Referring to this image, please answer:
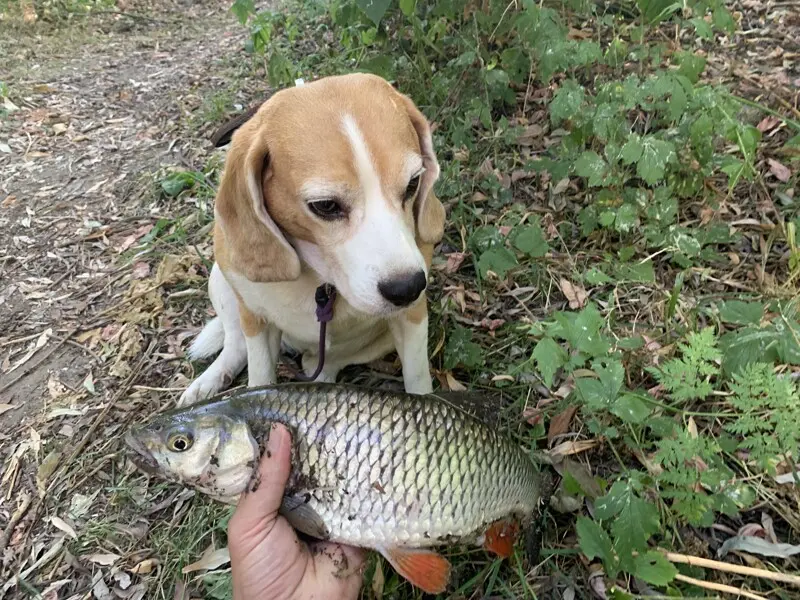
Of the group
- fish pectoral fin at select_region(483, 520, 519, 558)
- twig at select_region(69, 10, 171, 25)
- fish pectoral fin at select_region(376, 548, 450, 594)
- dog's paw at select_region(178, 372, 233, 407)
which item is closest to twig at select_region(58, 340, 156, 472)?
dog's paw at select_region(178, 372, 233, 407)

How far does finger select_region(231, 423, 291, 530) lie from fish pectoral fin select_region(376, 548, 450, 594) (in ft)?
1.19

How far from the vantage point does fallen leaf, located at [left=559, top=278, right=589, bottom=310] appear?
2.80m

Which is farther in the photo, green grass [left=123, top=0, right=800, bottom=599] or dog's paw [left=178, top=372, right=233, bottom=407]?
dog's paw [left=178, top=372, right=233, bottom=407]

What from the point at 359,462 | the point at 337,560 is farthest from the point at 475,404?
the point at 337,560

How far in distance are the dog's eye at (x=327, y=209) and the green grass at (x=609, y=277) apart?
80 centimetres

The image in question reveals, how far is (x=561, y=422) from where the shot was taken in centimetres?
232

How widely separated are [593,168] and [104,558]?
271 centimetres

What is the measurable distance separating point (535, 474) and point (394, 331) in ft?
2.73

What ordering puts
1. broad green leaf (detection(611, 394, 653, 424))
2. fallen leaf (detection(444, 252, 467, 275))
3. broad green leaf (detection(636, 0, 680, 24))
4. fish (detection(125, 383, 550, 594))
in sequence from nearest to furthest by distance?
fish (detection(125, 383, 550, 594)), broad green leaf (detection(611, 394, 653, 424)), broad green leaf (detection(636, 0, 680, 24)), fallen leaf (detection(444, 252, 467, 275))

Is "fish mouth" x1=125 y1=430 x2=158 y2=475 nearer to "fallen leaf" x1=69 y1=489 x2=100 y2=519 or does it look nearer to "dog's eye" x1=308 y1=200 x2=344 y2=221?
"dog's eye" x1=308 y1=200 x2=344 y2=221

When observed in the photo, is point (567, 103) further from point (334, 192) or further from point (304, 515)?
point (304, 515)

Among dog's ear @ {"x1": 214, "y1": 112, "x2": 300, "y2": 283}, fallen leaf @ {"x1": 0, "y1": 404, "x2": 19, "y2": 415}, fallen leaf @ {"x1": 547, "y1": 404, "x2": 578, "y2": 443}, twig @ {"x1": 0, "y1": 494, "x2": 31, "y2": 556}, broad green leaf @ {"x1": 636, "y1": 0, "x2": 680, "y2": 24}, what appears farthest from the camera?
fallen leaf @ {"x1": 0, "y1": 404, "x2": 19, "y2": 415}

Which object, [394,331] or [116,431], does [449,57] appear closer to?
[394,331]

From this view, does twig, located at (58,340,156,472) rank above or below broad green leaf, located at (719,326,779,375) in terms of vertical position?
below
